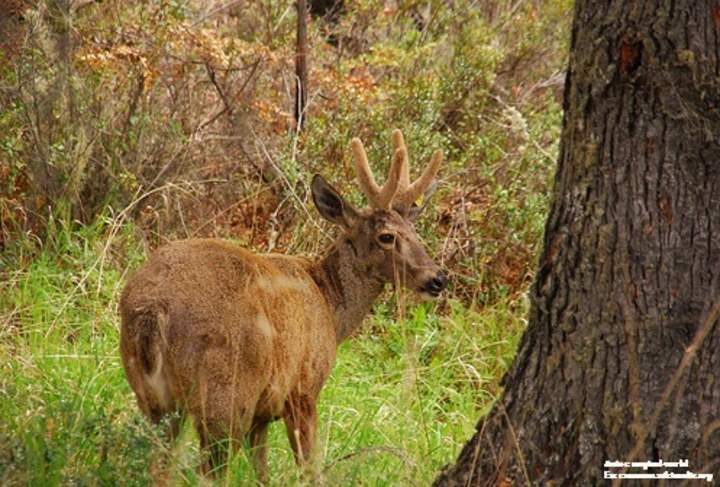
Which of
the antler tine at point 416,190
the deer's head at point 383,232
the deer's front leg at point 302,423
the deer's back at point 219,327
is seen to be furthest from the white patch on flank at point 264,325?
the antler tine at point 416,190

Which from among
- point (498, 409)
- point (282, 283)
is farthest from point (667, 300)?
point (282, 283)

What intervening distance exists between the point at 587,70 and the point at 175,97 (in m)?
6.03

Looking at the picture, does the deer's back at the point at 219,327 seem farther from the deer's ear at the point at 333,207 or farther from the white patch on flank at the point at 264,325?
→ the deer's ear at the point at 333,207

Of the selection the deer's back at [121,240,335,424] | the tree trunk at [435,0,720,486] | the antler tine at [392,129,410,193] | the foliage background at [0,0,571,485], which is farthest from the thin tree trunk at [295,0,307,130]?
the tree trunk at [435,0,720,486]

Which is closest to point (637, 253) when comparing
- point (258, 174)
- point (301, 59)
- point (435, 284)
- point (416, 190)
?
point (435, 284)

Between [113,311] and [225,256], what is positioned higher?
[225,256]

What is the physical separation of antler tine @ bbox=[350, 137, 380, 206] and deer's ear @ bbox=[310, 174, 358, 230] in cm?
15

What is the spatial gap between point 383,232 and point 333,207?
1.09 feet

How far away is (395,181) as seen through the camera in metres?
7.59

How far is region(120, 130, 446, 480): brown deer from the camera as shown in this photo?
18.8 ft

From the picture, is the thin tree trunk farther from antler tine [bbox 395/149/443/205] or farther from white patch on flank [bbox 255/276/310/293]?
white patch on flank [bbox 255/276/310/293]

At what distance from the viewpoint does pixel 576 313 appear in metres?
4.70

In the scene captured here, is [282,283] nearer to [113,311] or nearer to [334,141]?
[113,311]

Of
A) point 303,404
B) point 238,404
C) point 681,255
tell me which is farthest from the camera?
point 303,404
